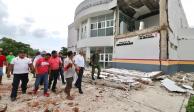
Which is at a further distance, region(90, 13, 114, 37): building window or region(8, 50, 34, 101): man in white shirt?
region(90, 13, 114, 37): building window

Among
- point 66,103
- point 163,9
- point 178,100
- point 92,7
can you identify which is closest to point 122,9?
point 92,7

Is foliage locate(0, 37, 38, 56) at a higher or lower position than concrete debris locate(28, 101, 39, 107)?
higher

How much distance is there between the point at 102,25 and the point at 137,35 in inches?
260

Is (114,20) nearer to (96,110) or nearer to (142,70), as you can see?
(142,70)

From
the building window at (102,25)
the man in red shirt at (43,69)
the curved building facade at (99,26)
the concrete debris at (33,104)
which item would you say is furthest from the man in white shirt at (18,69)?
the building window at (102,25)

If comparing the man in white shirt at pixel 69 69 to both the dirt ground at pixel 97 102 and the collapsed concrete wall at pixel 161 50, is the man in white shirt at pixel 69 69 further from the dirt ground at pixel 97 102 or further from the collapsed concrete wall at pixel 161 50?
the collapsed concrete wall at pixel 161 50

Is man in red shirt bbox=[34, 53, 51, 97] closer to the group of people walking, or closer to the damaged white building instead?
the group of people walking

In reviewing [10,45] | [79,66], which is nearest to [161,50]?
[79,66]

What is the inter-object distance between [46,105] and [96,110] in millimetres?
1627

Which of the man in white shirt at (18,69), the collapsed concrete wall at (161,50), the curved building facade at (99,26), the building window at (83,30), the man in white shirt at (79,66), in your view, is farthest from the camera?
the building window at (83,30)

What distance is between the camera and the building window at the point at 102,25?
23.7 metres

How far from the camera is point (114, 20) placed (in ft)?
75.7

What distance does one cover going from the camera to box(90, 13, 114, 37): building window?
77.9 ft

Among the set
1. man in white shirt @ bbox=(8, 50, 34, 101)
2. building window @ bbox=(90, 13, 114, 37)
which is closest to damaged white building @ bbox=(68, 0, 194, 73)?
Result: building window @ bbox=(90, 13, 114, 37)
